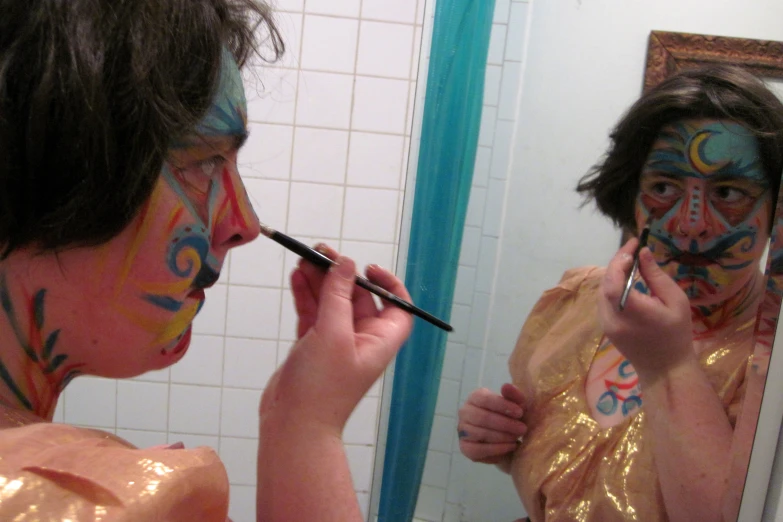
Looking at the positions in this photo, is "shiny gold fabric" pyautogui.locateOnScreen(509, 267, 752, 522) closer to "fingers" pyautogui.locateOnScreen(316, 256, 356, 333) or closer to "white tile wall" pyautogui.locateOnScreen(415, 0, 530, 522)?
"white tile wall" pyautogui.locateOnScreen(415, 0, 530, 522)

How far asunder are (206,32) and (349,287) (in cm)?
23

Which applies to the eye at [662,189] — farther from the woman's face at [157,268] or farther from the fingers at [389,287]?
the woman's face at [157,268]

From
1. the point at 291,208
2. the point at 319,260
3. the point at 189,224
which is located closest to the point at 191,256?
the point at 189,224

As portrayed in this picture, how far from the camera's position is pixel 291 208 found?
4.28ft

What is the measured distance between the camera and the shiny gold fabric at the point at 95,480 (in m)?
0.29

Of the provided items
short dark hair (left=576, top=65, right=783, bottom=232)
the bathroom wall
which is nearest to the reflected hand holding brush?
short dark hair (left=576, top=65, right=783, bottom=232)

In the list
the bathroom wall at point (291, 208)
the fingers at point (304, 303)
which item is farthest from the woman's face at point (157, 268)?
the bathroom wall at point (291, 208)

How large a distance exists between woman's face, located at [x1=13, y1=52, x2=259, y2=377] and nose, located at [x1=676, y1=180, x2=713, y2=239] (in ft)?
1.20

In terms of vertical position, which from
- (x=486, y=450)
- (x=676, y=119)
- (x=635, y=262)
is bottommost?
(x=486, y=450)

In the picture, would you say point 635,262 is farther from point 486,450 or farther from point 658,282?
point 486,450

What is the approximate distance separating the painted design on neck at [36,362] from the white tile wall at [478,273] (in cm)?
45

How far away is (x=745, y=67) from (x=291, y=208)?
3.07ft

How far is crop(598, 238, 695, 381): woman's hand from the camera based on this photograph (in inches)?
20.3

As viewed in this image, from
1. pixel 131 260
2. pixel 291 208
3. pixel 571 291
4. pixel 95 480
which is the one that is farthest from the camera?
pixel 291 208
